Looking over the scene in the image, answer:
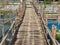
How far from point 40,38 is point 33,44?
5.07ft

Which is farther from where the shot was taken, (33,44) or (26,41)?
(26,41)

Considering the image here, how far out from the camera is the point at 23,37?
12758mm

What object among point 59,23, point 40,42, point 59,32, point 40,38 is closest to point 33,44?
point 40,42

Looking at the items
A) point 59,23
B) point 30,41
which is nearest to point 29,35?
point 30,41

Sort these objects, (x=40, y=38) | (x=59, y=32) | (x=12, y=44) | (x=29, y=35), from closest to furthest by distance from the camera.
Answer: (x=12, y=44)
(x=40, y=38)
(x=29, y=35)
(x=59, y=32)

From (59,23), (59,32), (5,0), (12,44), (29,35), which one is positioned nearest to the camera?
(12,44)

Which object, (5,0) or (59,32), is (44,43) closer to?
(59,32)

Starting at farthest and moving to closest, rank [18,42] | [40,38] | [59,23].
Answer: [59,23]
[40,38]
[18,42]

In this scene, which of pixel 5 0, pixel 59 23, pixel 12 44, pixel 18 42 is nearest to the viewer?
pixel 12 44

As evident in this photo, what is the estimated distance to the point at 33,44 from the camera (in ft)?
36.0

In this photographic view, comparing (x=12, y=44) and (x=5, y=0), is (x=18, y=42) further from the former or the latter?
(x=5, y=0)

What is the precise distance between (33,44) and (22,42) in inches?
29.4

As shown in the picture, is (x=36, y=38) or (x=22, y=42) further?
(x=36, y=38)

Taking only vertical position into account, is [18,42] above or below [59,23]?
above
